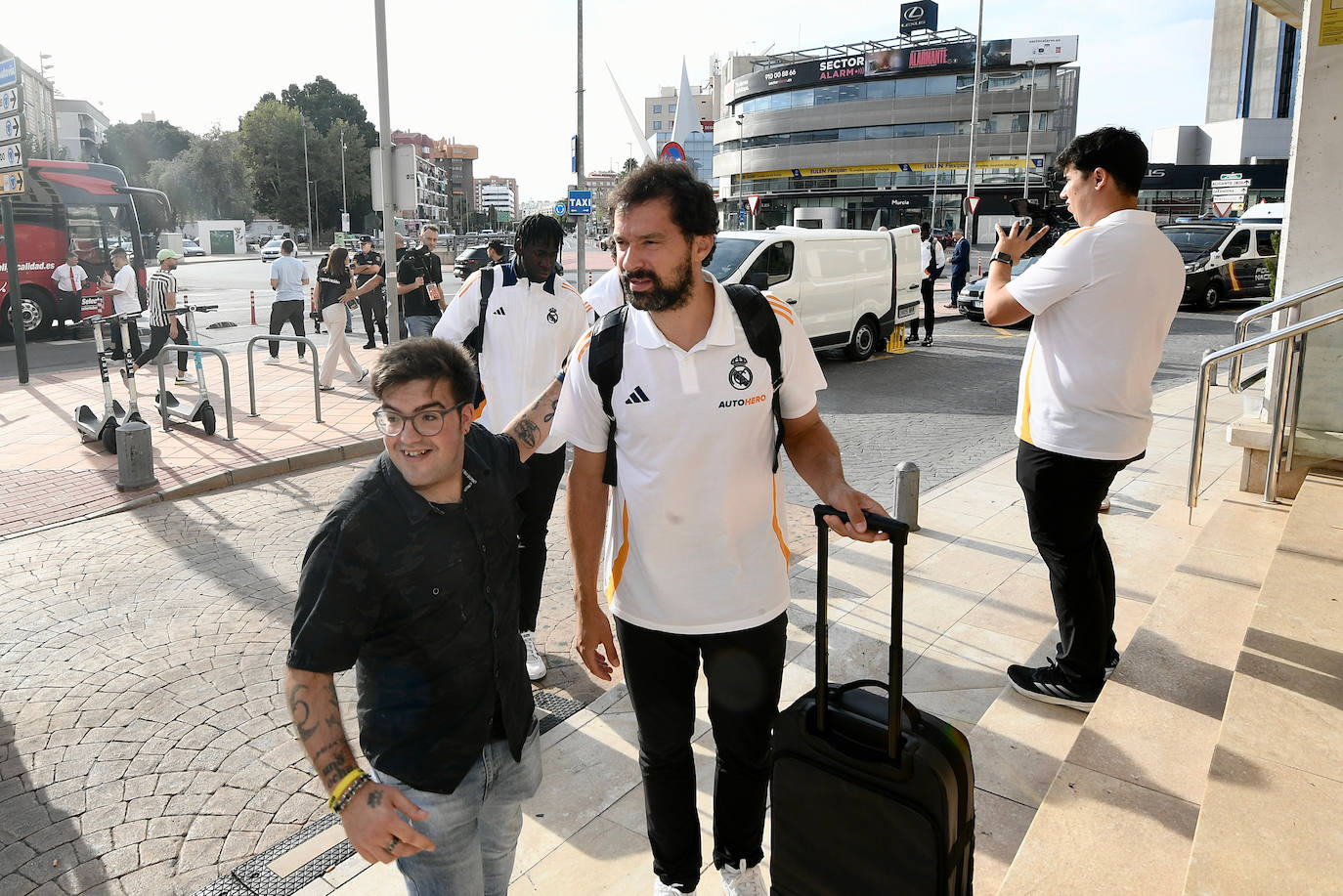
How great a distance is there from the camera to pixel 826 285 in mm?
13320

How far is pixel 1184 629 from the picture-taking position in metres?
3.75

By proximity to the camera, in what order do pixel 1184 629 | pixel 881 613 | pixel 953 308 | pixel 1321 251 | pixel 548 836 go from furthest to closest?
pixel 953 308 → pixel 1321 251 → pixel 881 613 → pixel 1184 629 → pixel 548 836

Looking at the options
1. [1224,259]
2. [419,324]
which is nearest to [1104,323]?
[419,324]

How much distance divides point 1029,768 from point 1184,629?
3.44 feet

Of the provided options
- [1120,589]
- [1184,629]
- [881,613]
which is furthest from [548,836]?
[1120,589]

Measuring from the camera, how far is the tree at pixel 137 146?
8150cm

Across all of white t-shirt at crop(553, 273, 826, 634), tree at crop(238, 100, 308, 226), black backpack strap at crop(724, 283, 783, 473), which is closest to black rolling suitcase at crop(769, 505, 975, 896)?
white t-shirt at crop(553, 273, 826, 634)

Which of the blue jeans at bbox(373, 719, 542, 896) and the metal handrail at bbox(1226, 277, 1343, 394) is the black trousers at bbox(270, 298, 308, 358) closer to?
the metal handrail at bbox(1226, 277, 1343, 394)

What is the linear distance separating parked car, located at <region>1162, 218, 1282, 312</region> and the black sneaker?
19650mm

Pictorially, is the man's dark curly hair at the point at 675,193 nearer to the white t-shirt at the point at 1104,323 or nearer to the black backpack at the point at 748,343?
the black backpack at the point at 748,343

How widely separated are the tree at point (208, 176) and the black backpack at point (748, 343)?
78550mm

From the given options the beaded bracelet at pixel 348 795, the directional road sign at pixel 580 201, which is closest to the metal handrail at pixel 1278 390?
the beaded bracelet at pixel 348 795

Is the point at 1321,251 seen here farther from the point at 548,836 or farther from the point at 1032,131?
the point at 1032,131

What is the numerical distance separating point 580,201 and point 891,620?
18509mm
